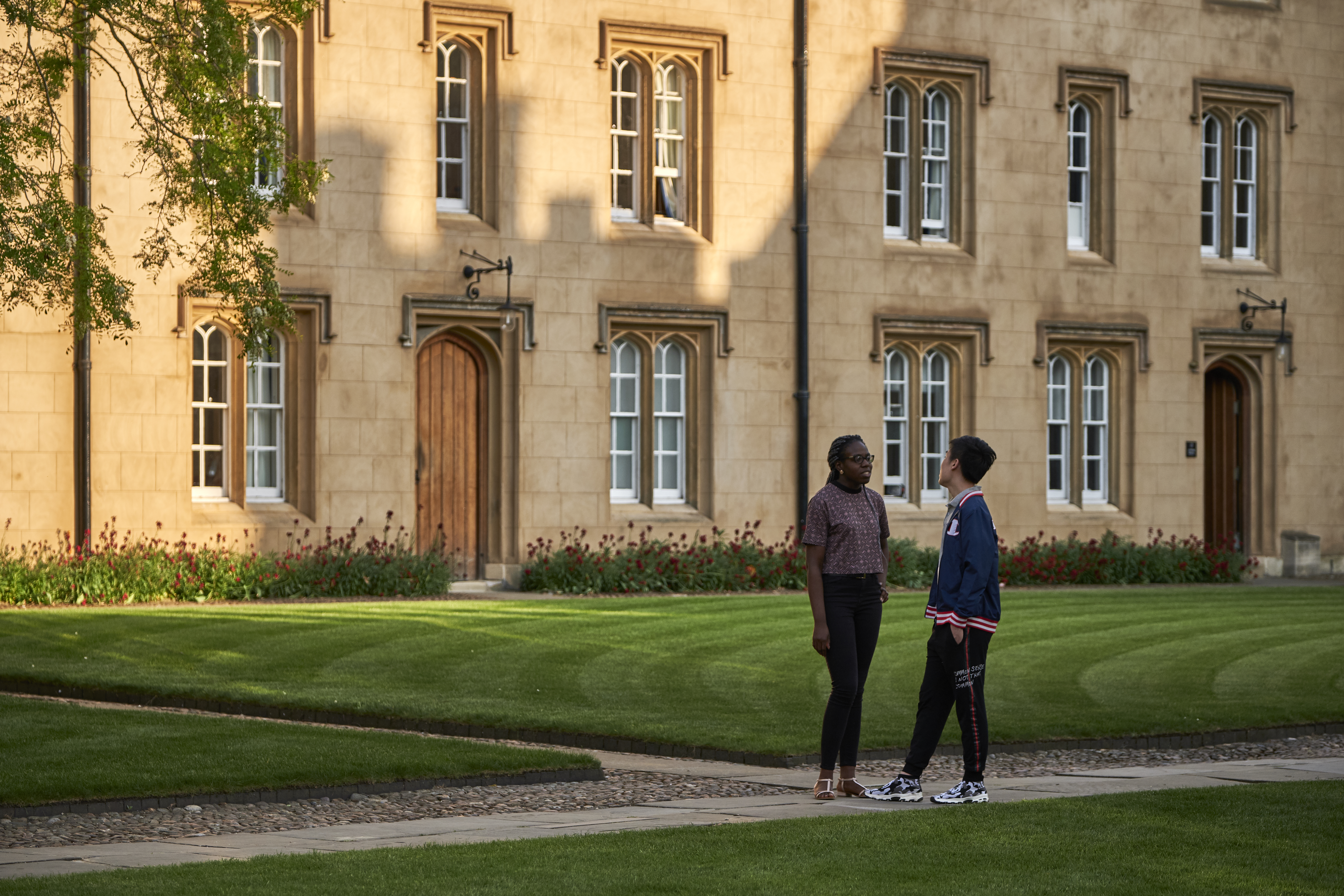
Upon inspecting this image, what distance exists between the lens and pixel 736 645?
1605 cm

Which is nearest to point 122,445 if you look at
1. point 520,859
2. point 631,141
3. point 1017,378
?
point 631,141

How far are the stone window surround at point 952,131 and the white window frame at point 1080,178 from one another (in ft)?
5.57

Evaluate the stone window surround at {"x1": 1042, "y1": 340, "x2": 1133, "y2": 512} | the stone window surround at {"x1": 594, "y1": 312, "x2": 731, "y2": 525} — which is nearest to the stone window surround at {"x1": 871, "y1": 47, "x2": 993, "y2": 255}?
the stone window surround at {"x1": 1042, "y1": 340, "x2": 1133, "y2": 512}

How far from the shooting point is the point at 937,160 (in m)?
26.3

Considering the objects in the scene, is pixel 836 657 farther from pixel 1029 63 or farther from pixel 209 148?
pixel 1029 63

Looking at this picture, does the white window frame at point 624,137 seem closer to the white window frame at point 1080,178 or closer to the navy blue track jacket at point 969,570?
the white window frame at point 1080,178

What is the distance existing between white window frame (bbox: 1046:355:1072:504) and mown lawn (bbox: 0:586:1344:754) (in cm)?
721

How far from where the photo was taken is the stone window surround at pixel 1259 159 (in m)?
28.1

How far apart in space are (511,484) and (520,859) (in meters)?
16.0

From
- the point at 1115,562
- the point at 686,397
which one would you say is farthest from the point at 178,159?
the point at 1115,562

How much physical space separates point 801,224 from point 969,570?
15947 mm

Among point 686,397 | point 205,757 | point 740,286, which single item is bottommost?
point 205,757

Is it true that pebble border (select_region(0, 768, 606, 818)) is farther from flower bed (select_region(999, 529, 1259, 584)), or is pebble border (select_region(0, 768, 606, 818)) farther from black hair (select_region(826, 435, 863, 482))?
flower bed (select_region(999, 529, 1259, 584))

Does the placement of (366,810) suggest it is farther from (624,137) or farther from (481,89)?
(624,137)
